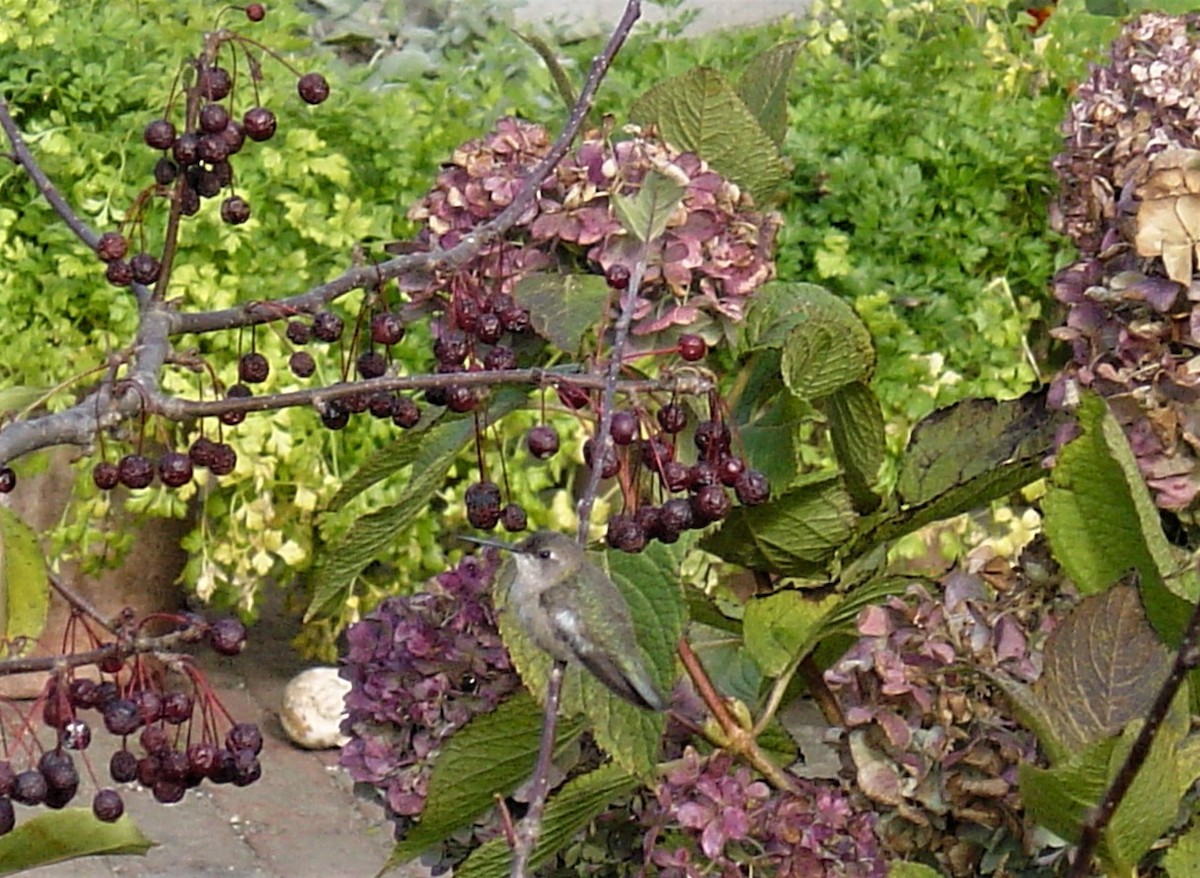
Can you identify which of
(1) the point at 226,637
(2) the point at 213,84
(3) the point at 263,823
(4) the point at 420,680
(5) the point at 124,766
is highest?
(2) the point at 213,84

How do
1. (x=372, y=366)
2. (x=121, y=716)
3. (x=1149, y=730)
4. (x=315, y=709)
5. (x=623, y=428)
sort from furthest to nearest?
(x=315, y=709)
(x=372, y=366)
(x=623, y=428)
(x=121, y=716)
(x=1149, y=730)

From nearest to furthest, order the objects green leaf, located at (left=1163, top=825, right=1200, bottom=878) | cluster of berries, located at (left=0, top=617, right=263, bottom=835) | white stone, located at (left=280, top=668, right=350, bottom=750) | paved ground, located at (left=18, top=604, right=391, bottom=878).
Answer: cluster of berries, located at (left=0, top=617, right=263, bottom=835)
green leaf, located at (left=1163, top=825, right=1200, bottom=878)
paved ground, located at (left=18, top=604, right=391, bottom=878)
white stone, located at (left=280, top=668, right=350, bottom=750)

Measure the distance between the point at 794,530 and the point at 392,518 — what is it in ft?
0.89

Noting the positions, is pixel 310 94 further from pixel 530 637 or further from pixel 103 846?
pixel 103 846

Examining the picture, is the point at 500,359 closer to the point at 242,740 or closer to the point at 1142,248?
the point at 242,740

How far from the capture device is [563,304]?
1.19m

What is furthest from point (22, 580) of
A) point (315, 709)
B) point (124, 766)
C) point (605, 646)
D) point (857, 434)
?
point (315, 709)

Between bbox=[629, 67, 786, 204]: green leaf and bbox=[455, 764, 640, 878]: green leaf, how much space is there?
0.43 m

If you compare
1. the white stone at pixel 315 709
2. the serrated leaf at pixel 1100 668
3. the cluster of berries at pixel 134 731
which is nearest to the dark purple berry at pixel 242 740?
the cluster of berries at pixel 134 731

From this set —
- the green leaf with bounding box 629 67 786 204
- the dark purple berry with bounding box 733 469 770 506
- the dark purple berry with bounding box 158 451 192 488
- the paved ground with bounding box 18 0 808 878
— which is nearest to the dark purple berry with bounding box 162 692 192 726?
the dark purple berry with bounding box 158 451 192 488

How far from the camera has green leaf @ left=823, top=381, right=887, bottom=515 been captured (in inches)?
50.4

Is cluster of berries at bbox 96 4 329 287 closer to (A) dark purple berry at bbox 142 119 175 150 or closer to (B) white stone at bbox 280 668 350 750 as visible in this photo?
(A) dark purple berry at bbox 142 119 175 150

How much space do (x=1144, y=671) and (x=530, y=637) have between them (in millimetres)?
347

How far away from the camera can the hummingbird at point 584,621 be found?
42.3 inches
